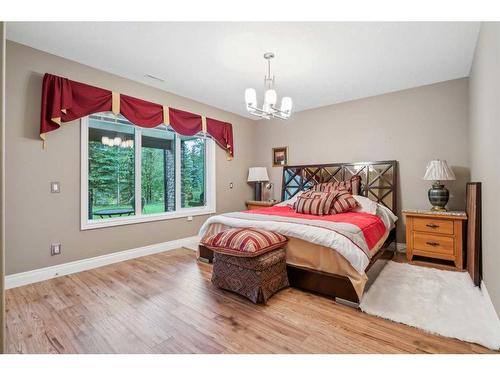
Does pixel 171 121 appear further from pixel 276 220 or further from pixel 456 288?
pixel 456 288

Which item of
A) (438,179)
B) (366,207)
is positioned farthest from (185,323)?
(438,179)

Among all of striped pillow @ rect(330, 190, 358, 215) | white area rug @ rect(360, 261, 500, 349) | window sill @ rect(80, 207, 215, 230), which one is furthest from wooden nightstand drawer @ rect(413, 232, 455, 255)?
window sill @ rect(80, 207, 215, 230)

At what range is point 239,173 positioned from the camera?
5.24m

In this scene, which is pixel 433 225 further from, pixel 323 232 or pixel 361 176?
pixel 323 232

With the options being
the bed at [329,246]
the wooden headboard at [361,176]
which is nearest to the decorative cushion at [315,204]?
the bed at [329,246]

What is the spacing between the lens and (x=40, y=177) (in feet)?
8.89

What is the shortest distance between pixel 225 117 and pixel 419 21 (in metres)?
3.40

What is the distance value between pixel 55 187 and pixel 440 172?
4.74 meters

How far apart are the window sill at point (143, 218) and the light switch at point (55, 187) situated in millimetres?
486

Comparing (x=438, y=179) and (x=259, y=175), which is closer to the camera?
(x=438, y=179)

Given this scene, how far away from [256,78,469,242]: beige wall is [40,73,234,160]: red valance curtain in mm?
2066

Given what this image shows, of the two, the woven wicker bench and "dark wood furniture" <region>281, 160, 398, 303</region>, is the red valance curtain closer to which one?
"dark wood furniture" <region>281, 160, 398, 303</region>

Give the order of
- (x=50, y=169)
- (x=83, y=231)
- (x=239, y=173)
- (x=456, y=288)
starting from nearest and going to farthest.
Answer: (x=456, y=288)
(x=50, y=169)
(x=83, y=231)
(x=239, y=173)
